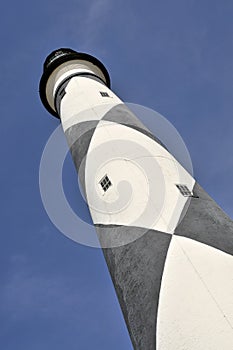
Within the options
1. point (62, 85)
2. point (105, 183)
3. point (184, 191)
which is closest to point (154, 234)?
point (184, 191)

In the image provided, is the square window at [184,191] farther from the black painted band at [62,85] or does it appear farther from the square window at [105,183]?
the black painted band at [62,85]

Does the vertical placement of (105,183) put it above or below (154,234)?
above

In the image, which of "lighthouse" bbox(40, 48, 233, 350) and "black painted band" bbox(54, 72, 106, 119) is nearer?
"lighthouse" bbox(40, 48, 233, 350)

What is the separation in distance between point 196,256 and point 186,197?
1620 mm

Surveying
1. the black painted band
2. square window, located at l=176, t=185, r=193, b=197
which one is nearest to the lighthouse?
square window, located at l=176, t=185, r=193, b=197

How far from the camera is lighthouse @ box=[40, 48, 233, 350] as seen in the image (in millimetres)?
5789

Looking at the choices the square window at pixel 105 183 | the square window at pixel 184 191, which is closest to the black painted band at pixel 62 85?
the square window at pixel 105 183

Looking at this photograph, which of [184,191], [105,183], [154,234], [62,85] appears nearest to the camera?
[154,234]

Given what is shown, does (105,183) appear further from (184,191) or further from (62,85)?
(62,85)

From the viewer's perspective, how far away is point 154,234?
7.22m

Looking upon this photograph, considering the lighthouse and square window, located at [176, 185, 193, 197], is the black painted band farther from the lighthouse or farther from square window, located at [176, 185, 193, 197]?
square window, located at [176, 185, 193, 197]

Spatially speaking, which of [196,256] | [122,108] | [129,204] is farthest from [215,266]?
[122,108]

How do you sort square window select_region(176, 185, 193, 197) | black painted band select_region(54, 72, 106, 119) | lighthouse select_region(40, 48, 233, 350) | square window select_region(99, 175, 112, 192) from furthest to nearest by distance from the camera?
black painted band select_region(54, 72, 106, 119)
square window select_region(99, 175, 112, 192)
square window select_region(176, 185, 193, 197)
lighthouse select_region(40, 48, 233, 350)

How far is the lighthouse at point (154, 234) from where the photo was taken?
5.79 metres
